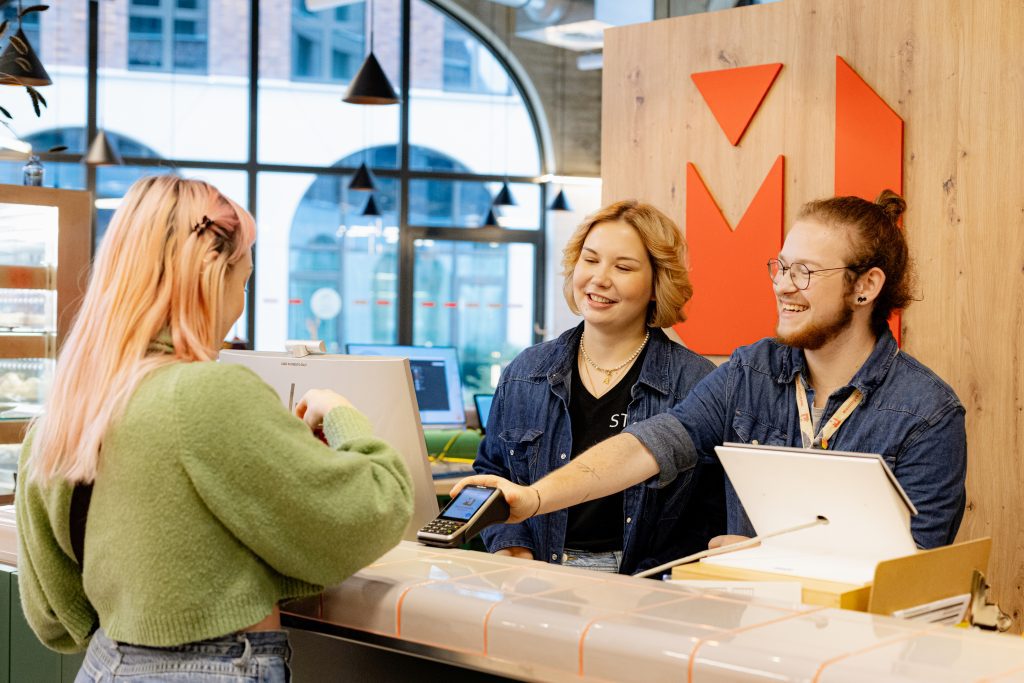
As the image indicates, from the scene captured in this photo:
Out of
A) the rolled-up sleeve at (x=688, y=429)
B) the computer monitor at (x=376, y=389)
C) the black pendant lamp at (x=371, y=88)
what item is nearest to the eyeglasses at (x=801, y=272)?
the rolled-up sleeve at (x=688, y=429)

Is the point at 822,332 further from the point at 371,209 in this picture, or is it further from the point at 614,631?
the point at 371,209

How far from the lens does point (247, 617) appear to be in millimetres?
1438

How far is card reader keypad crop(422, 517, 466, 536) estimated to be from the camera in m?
1.90

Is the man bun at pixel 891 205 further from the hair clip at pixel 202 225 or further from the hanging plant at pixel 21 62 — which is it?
the hanging plant at pixel 21 62

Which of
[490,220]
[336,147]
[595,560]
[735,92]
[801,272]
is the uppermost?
[336,147]

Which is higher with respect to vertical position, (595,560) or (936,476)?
(936,476)

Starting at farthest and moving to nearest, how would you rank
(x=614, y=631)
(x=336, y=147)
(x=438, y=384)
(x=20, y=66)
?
1. (x=336, y=147)
2. (x=438, y=384)
3. (x=20, y=66)
4. (x=614, y=631)

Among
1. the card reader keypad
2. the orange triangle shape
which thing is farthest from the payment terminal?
the orange triangle shape

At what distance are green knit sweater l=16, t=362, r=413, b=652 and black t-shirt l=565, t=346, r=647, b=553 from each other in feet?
3.40

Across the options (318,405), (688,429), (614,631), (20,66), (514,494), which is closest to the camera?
(614,631)

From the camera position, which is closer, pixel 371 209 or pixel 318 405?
pixel 318 405

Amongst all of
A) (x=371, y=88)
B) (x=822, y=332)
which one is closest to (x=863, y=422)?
(x=822, y=332)

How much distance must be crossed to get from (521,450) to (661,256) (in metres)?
0.56

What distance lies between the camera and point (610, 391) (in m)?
2.58
